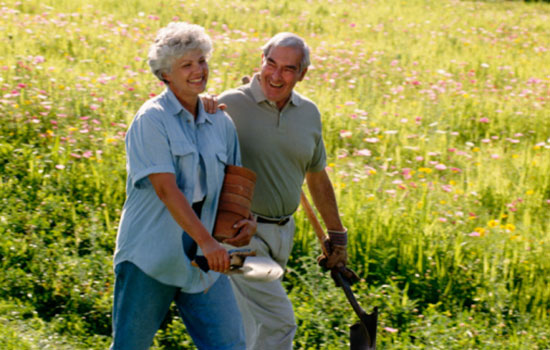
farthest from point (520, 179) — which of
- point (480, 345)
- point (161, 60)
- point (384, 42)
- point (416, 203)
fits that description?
point (384, 42)

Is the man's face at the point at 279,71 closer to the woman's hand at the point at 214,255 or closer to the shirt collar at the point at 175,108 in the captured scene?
the shirt collar at the point at 175,108

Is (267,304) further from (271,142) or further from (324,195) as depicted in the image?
(271,142)

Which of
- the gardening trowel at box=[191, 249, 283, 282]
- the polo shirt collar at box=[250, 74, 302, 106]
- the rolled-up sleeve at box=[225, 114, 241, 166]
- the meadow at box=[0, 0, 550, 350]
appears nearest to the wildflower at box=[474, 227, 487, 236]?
the meadow at box=[0, 0, 550, 350]

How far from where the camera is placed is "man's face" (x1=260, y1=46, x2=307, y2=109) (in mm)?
3326

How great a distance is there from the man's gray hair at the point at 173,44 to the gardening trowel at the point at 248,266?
706mm

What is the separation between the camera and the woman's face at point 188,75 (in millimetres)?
2652

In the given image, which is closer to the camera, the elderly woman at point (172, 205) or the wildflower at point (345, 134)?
the elderly woman at point (172, 205)

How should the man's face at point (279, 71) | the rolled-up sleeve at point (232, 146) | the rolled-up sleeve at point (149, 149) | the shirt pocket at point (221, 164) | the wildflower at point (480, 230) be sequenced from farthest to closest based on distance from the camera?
the wildflower at point (480, 230) < the man's face at point (279, 71) < the rolled-up sleeve at point (232, 146) < the shirt pocket at point (221, 164) < the rolled-up sleeve at point (149, 149)

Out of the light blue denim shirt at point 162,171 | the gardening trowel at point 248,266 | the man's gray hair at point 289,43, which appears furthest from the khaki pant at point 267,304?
the man's gray hair at point 289,43

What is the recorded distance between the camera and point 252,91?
3.41 m

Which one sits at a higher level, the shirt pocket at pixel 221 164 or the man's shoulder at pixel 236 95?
the man's shoulder at pixel 236 95

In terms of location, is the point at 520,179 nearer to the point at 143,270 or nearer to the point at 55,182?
the point at 55,182

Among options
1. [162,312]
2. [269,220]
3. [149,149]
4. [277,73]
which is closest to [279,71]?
[277,73]

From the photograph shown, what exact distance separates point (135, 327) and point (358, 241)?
2.32 m
